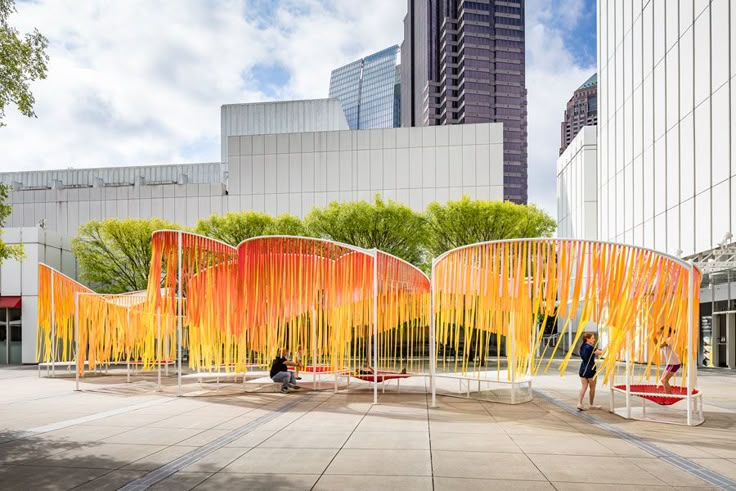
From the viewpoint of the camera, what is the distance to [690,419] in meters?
11.3

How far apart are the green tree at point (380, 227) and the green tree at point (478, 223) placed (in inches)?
35.7

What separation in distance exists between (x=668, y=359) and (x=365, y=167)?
38264 mm

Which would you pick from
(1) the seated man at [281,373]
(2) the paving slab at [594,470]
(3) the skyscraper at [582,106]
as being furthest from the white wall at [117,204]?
(3) the skyscraper at [582,106]

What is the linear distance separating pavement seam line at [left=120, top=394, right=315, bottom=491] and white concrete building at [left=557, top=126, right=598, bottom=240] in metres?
34.4

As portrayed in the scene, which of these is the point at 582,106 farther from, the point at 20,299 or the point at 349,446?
the point at 349,446

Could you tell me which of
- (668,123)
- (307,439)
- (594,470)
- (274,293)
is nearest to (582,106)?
(668,123)

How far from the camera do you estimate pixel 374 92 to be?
174 metres

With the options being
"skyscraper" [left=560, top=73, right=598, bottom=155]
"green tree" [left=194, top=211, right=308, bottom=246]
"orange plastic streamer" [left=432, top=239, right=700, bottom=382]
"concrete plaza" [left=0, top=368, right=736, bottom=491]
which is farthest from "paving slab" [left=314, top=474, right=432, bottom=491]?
"skyscraper" [left=560, top=73, right=598, bottom=155]

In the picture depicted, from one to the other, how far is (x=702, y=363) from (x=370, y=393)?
1871 centimetres

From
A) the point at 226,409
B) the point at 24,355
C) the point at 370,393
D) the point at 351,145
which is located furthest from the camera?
the point at 351,145

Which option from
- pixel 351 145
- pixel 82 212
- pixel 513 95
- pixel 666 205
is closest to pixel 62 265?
pixel 82 212

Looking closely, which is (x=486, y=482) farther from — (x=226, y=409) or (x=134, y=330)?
(x=134, y=330)

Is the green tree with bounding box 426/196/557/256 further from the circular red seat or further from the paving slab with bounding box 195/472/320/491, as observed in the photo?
the paving slab with bounding box 195/472/320/491

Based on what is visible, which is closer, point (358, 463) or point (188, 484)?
point (188, 484)
